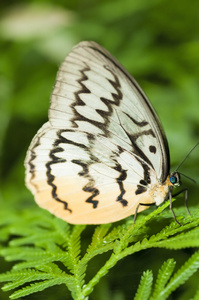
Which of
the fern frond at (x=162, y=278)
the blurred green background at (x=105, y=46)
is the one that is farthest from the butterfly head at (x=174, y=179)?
the blurred green background at (x=105, y=46)

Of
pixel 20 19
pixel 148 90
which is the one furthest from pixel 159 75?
pixel 20 19

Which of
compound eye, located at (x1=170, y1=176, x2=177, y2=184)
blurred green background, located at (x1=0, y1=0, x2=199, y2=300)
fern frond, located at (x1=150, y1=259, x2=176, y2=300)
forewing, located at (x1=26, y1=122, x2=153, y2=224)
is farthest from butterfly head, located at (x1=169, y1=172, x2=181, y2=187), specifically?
blurred green background, located at (x1=0, y1=0, x2=199, y2=300)

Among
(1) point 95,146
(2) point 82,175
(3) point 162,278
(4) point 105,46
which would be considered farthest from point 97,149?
(4) point 105,46

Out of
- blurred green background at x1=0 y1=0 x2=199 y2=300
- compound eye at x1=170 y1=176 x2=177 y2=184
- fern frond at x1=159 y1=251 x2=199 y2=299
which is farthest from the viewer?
blurred green background at x1=0 y1=0 x2=199 y2=300

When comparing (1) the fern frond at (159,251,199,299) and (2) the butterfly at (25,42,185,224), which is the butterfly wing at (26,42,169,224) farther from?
(1) the fern frond at (159,251,199,299)

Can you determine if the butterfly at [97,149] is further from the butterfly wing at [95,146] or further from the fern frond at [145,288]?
the fern frond at [145,288]

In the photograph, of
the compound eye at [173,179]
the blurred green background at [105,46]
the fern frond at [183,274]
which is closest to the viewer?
the fern frond at [183,274]

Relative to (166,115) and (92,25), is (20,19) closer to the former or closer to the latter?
(92,25)

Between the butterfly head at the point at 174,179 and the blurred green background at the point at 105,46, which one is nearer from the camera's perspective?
the butterfly head at the point at 174,179
